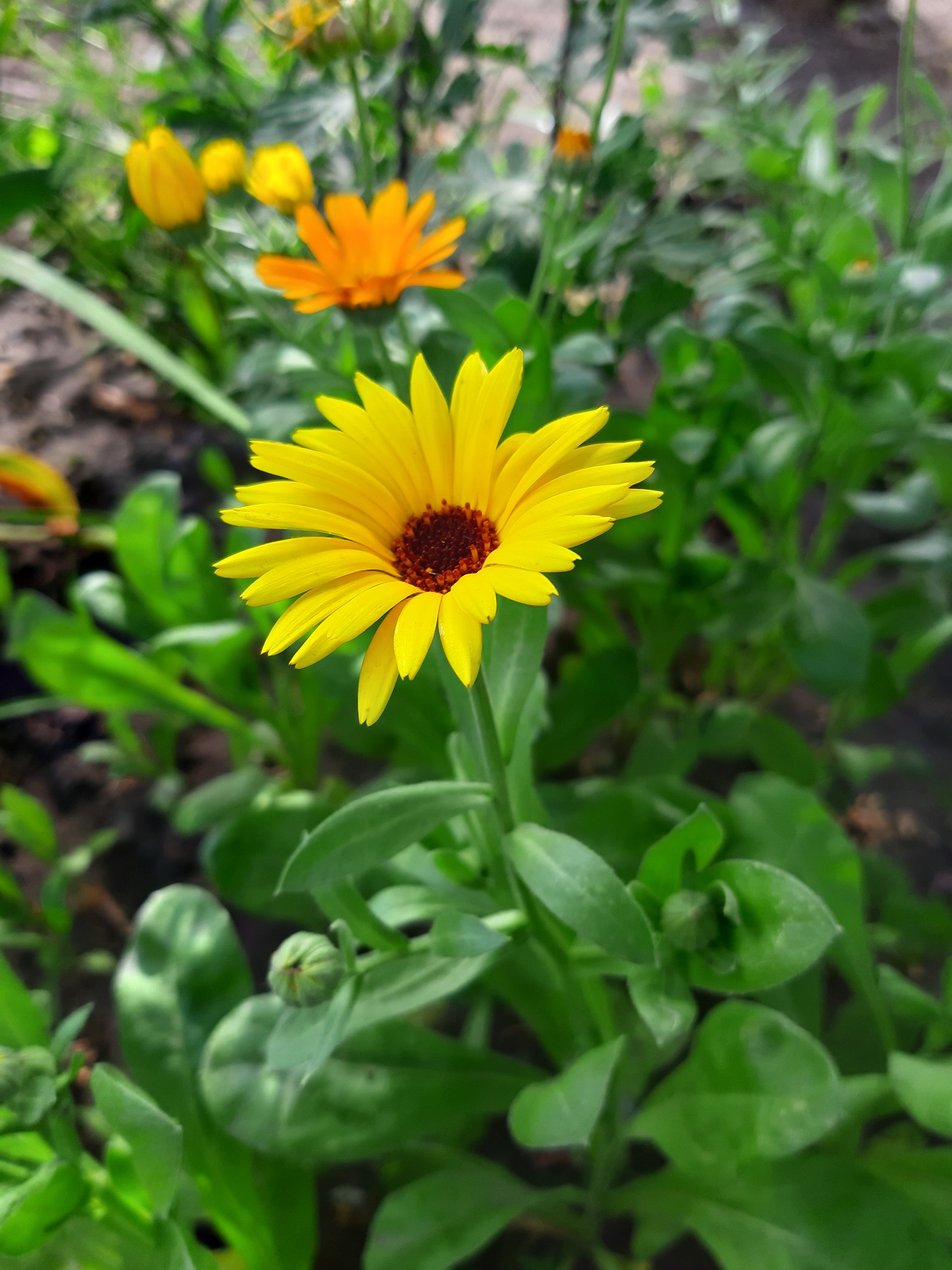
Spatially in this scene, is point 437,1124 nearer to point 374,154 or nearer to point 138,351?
point 138,351

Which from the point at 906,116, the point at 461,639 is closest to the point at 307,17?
the point at 906,116

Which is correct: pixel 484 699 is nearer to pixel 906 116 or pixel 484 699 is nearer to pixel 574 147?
pixel 574 147

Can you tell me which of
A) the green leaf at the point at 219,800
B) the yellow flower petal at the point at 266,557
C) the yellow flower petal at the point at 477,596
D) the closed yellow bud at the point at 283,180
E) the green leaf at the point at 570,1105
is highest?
the closed yellow bud at the point at 283,180

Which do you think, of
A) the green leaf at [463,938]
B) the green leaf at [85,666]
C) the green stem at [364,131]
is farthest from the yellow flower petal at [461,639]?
the green leaf at [85,666]

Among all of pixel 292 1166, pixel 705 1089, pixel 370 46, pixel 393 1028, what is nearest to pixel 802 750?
pixel 705 1089

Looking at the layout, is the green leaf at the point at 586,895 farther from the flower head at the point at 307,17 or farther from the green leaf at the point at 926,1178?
the flower head at the point at 307,17

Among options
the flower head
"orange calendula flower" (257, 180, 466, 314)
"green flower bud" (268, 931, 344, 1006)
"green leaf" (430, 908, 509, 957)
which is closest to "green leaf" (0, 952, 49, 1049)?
Result: "green flower bud" (268, 931, 344, 1006)

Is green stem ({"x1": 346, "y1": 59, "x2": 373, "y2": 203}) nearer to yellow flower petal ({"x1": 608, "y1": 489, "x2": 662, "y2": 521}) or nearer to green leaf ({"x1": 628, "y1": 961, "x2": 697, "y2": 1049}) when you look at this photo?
yellow flower petal ({"x1": 608, "y1": 489, "x2": 662, "y2": 521})
